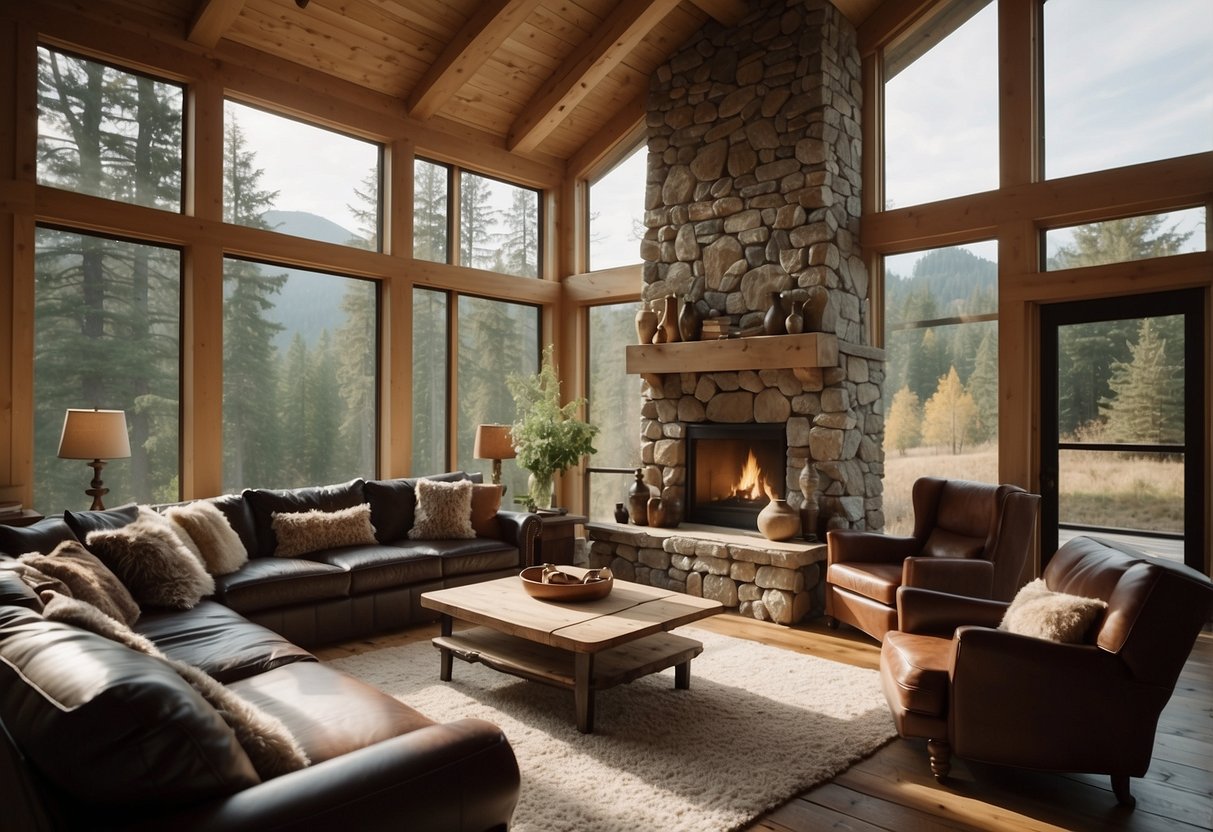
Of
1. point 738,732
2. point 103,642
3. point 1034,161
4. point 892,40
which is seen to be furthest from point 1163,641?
point 892,40

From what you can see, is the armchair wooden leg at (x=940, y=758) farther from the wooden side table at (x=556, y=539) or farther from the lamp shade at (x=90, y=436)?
the lamp shade at (x=90, y=436)

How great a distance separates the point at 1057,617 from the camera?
270 cm

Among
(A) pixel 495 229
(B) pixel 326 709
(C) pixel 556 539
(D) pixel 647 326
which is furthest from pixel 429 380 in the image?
(B) pixel 326 709

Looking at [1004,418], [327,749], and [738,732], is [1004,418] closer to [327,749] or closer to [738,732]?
[738,732]

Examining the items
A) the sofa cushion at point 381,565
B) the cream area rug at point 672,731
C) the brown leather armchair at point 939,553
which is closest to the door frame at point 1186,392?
the brown leather armchair at point 939,553

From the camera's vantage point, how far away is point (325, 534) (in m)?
4.88

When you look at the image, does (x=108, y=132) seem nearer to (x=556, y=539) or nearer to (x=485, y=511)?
(x=485, y=511)

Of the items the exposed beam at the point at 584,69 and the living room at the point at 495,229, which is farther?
the exposed beam at the point at 584,69

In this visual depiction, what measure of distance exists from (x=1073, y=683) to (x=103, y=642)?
2861 millimetres

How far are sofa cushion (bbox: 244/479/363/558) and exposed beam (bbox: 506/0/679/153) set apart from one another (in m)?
3.72

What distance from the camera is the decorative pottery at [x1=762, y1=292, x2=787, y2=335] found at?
18.3 feet

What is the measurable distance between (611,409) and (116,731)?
20.2 ft

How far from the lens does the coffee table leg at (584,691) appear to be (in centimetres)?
318

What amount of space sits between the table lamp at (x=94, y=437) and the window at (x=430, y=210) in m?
2.92
